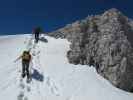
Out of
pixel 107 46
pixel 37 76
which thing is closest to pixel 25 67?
pixel 37 76

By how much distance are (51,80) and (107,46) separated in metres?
10.2

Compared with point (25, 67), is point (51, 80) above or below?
below

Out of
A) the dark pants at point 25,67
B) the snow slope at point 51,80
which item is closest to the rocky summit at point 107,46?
the snow slope at point 51,80

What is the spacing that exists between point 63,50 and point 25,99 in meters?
15.0

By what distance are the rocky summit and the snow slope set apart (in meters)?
1.29

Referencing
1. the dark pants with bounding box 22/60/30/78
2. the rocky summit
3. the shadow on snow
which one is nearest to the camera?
the dark pants with bounding box 22/60/30/78

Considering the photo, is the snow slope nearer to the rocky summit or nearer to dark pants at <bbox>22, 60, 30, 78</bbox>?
dark pants at <bbox>22, 60, 30, 78</bbox>

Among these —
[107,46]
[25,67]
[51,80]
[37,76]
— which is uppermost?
[107,46]

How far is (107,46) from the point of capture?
3141 cm

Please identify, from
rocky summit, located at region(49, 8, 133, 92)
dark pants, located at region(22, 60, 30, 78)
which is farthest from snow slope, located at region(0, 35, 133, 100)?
rocky summit, located at region(49, 8, 133, 92)

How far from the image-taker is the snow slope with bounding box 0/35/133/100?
2038 cm

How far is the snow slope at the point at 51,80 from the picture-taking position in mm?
20375

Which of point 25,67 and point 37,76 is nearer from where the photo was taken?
point 25,67

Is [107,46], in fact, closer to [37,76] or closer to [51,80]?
[51,80]
